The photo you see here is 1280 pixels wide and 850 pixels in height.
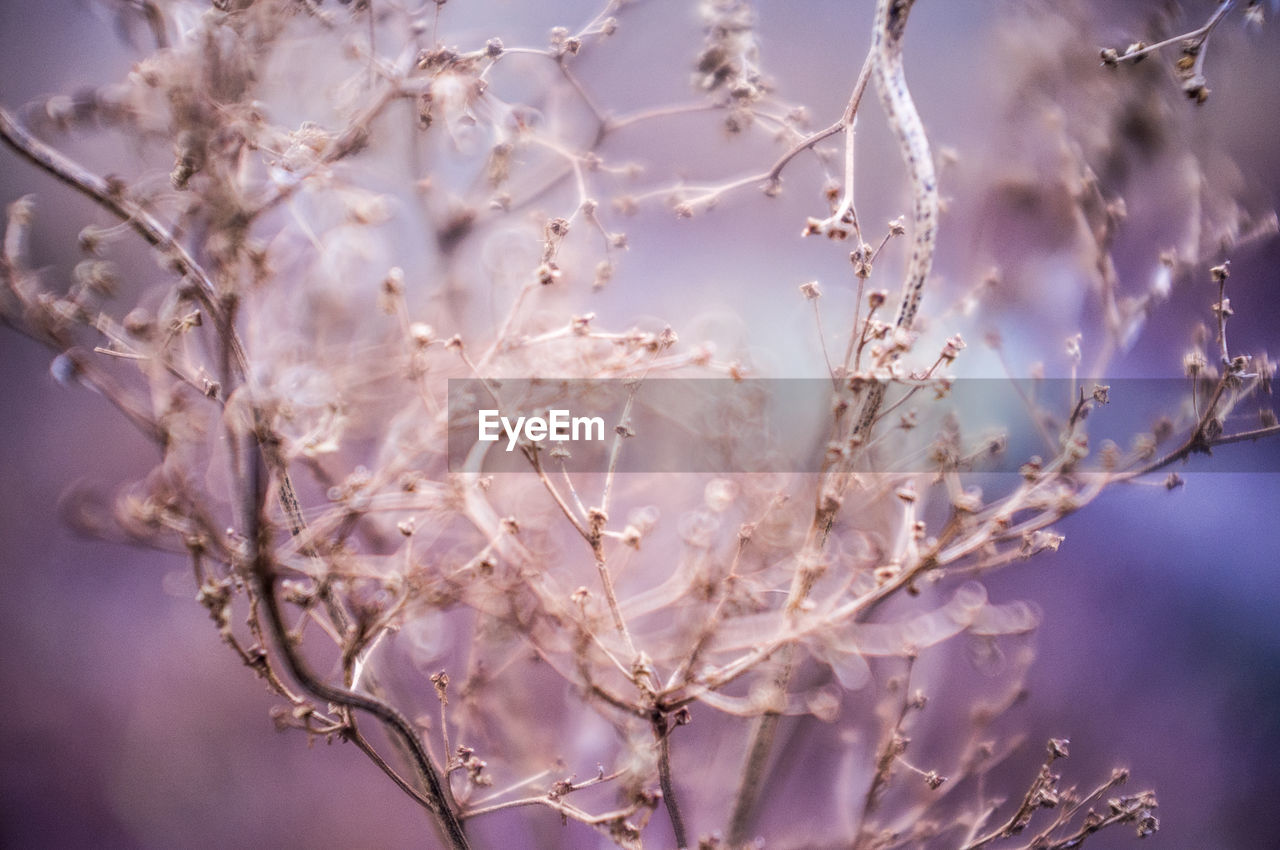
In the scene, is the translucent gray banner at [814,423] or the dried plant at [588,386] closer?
the dried plant at [588,386]

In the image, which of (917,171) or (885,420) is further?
(885,420)

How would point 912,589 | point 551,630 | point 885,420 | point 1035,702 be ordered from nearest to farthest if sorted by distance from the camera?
point 912,589 < point 551,630 < point 885,420 < point 1035,702

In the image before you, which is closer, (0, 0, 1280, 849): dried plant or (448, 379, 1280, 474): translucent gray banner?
(0, 0, 1280, 849): dried plant

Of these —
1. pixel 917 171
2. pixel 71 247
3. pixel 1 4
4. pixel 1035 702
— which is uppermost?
pixel 1 4

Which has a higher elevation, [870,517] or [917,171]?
[917,171]

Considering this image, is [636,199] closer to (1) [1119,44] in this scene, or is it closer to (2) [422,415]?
(2) [422,415]

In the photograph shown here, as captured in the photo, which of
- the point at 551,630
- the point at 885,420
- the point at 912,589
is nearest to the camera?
the point at 912,589

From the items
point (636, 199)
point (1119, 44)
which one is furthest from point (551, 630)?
point (1119, 44)

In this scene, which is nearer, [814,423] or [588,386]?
[588,386]
